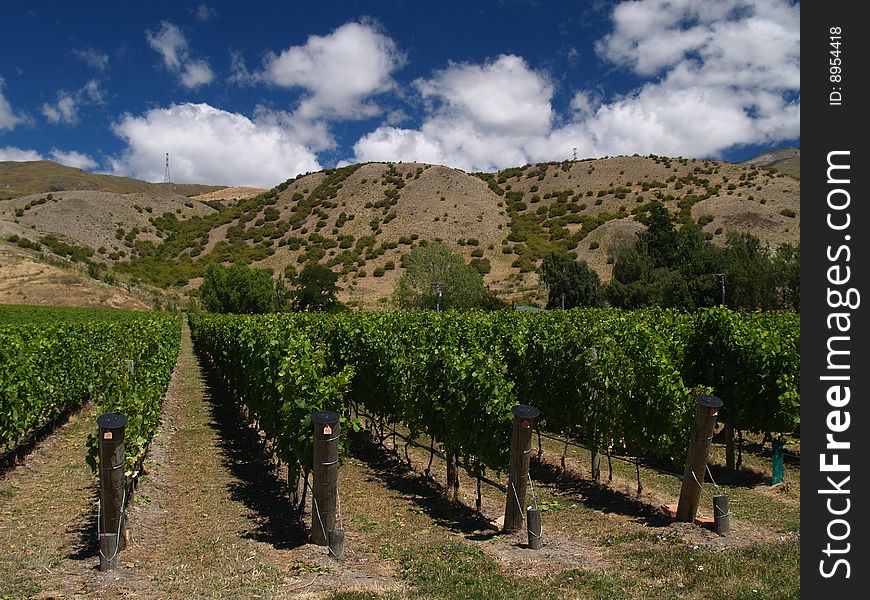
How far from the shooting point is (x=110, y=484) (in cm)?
601

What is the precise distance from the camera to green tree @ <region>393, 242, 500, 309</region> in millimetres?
47188

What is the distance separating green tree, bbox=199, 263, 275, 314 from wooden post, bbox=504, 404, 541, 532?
173 feet

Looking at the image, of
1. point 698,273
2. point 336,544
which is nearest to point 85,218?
point 698,273

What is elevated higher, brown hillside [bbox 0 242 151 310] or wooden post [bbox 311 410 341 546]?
brown hillside [bbox 0 242 151 310]

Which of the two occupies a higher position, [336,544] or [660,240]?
[660,240]

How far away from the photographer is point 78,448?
12.0 metres

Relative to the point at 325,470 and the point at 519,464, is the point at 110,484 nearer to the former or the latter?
the point at 325,470

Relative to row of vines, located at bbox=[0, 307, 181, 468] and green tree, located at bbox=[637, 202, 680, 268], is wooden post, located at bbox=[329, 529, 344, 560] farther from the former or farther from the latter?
green tree, located at bbox=[637, 202, 680, 268]

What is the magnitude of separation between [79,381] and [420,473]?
8.83 meters

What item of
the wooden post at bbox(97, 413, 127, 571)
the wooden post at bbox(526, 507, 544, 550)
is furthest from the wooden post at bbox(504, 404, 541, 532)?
the wooden post at bbox(97, 413, 127, 571)

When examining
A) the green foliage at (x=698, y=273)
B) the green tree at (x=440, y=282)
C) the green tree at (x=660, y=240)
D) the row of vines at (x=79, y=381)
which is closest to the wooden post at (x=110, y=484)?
the row of vines at (x=79, y=381)

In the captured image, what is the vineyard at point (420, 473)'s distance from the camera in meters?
5.79

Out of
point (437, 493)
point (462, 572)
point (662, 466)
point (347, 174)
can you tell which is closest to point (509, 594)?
point (462, 572)

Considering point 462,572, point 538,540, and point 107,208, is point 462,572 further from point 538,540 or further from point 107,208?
point 107,208
